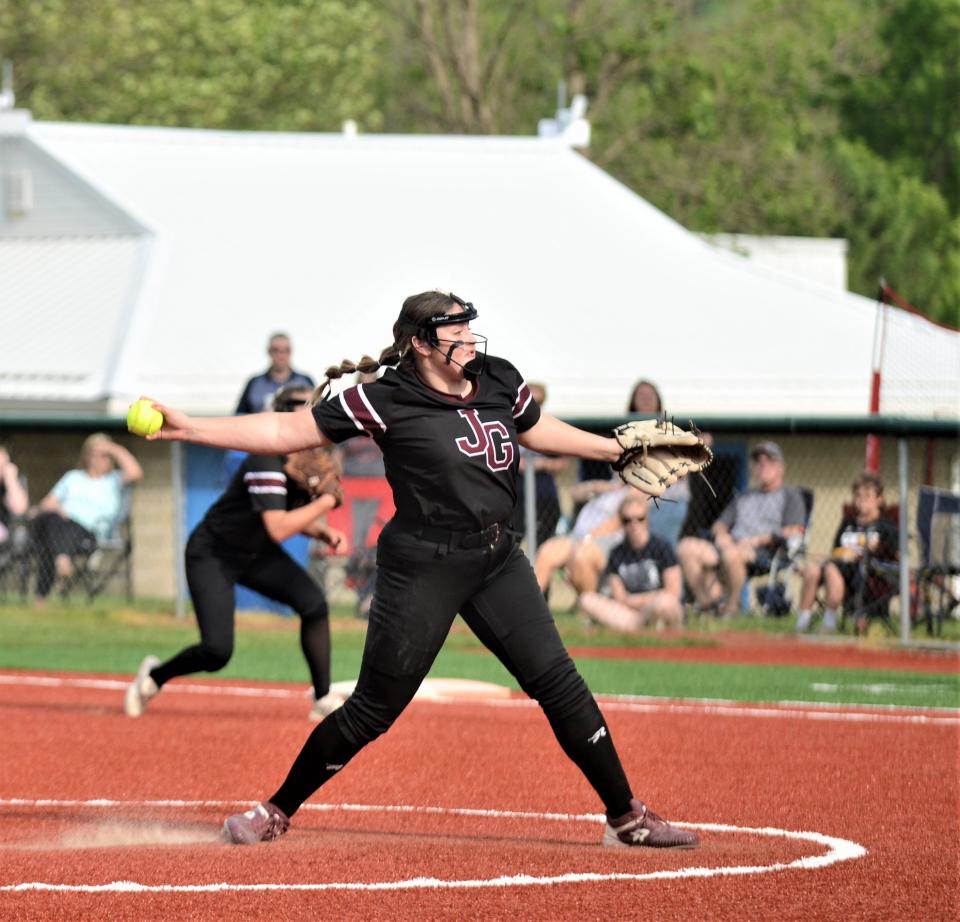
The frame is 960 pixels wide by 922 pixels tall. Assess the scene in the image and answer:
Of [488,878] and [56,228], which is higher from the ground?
[56,228]

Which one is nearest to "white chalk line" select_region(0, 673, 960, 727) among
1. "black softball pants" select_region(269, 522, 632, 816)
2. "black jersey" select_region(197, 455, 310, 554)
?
"black jersey" select_region(197, 455, 310, 554)

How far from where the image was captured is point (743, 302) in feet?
87.7

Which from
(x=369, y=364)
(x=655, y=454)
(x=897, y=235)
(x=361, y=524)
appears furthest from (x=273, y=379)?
(x=897, y=235)

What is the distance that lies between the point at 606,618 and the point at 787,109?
30001 millimetres

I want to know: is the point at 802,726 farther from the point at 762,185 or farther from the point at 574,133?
the point at 762,185

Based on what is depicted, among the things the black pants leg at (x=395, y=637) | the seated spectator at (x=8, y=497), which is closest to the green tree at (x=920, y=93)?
the seated spectator at (x=8, y=497)

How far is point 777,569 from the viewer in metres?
16.9

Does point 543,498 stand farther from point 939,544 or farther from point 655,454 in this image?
point 655,454

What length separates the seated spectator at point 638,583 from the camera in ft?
53.9

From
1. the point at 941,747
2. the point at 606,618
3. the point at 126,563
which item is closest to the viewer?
the point at 941,747

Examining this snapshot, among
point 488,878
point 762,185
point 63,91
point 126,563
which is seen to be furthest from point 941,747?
point 63,91

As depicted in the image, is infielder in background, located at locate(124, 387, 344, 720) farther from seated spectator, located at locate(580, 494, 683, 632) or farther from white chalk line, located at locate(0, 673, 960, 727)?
seated spectator, located at locate(580, 494, 683, 632)

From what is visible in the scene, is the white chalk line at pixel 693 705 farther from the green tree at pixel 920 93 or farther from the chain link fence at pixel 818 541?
the green tree at pixel 920 93

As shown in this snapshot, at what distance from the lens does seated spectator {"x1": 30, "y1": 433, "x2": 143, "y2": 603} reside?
19547 millimetres
